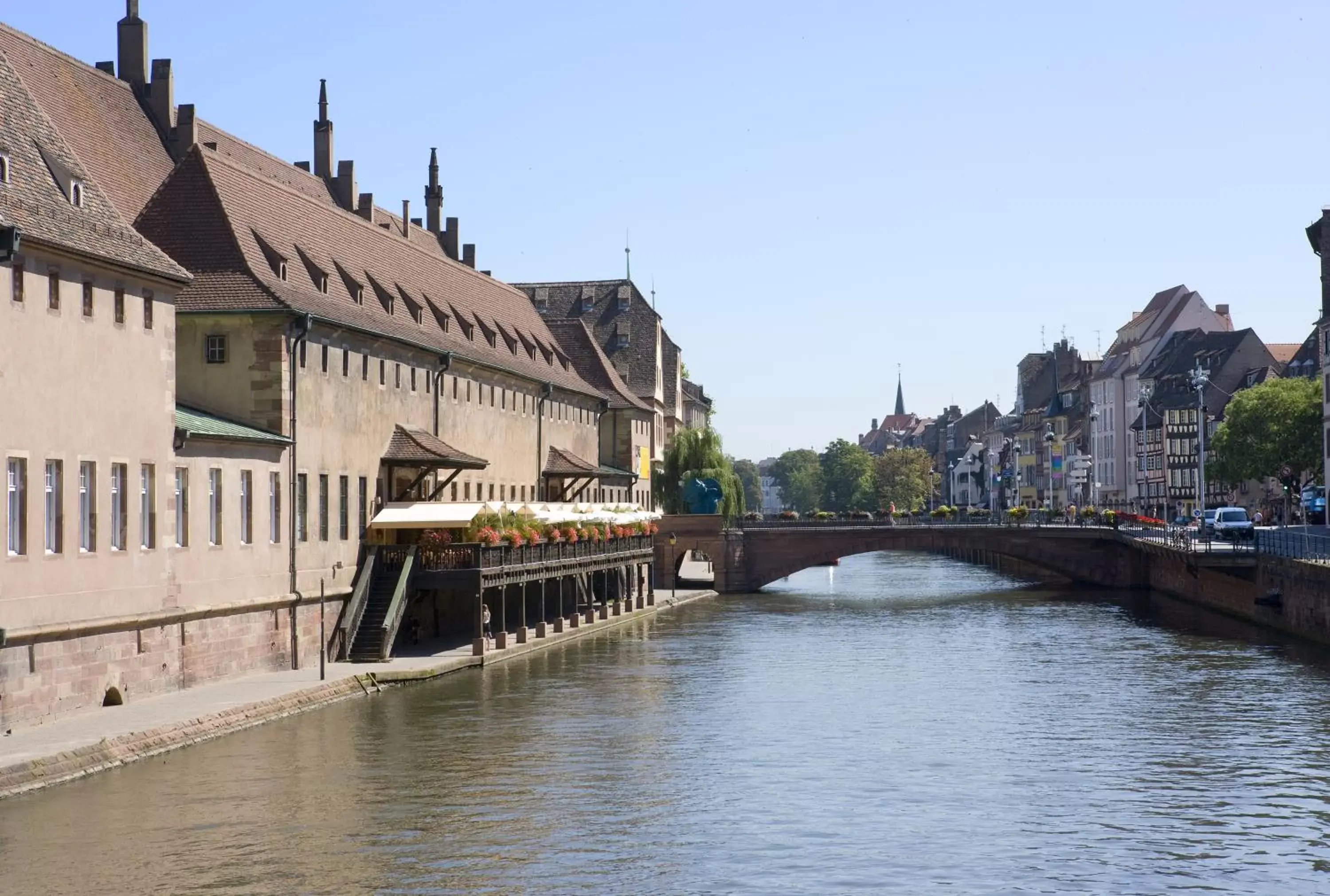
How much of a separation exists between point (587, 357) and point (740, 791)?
7262cm

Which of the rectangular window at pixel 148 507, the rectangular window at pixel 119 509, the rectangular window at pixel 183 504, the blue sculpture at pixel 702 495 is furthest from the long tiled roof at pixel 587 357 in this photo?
the rectangular window at pixel 119 509

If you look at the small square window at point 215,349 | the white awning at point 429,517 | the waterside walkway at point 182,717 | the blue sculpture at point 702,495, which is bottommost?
the waterside walkway at point 182,717

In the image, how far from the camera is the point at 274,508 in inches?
2016

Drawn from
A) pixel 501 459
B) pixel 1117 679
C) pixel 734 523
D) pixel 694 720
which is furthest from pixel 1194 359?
pixel 694 720

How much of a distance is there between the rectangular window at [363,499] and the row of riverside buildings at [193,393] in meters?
0.11

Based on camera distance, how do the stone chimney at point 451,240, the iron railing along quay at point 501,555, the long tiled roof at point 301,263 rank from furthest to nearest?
1. the stone chimney at point 451,240
2. the iron railing along quay at point 501,555
3. the long tiled roof at point 301,263

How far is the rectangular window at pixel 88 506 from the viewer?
1580 inches

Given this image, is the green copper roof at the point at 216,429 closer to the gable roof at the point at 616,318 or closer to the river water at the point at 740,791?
the river water at the point at 740,791

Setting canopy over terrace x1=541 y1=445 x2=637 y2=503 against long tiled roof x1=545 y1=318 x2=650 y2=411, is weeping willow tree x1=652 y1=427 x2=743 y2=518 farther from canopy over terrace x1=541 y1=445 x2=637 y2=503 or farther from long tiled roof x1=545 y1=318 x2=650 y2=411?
canopy over terrace x1=541 y1=445 x2=637 y2=503

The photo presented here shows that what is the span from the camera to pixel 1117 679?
53.6 metres

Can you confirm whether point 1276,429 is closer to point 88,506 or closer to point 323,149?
point 323,149

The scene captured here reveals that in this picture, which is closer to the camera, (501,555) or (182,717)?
(182,717)

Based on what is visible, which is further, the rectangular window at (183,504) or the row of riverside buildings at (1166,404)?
the row of riverside buildings at (1166,404)

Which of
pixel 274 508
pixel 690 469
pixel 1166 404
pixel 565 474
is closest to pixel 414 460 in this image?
pixel 274 508
